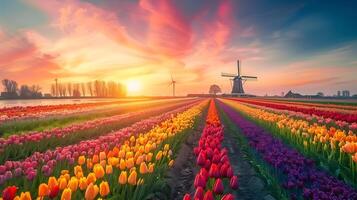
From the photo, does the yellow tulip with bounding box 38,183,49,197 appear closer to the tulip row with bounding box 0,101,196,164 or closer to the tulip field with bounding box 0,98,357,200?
the tulip field with bounding box 0,98,357,200

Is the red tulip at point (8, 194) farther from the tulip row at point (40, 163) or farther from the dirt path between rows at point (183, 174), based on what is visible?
the dirt path between rows at point (183, 174)

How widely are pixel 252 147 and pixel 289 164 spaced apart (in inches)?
132

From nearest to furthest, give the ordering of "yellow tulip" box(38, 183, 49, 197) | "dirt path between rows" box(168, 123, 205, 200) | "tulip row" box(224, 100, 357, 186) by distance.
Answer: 1. "yellow tulip" box(38, 183, 49, 197)
2. "tulip row" box(224, 100, 357, 186)
3. "dirt path between rows" box(168, 123, 205, 200)

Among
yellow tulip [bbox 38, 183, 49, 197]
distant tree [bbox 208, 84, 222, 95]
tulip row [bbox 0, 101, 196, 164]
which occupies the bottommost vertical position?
tulip row [bbox 0, 101, 196, 164]

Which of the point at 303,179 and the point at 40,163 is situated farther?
the point at 40,163

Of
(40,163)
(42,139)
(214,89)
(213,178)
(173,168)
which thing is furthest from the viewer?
(214,89)

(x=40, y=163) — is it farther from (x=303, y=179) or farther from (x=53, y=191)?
(x=303, y=179)

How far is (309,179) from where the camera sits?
597 cm

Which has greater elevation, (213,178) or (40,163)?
(40,163)

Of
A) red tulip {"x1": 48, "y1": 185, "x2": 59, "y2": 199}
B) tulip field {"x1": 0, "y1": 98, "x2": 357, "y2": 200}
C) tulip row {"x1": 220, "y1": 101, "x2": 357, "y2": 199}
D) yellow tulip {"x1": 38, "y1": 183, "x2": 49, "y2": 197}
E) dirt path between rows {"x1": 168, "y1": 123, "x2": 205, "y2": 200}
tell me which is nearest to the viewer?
yellow tulip {"x1": 38, "y1": 183, "x2": 49, "y2": 197}

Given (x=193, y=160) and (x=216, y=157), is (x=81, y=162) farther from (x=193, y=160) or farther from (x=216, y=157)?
(x=193, y=160)

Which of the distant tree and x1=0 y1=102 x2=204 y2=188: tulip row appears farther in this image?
the distant tree

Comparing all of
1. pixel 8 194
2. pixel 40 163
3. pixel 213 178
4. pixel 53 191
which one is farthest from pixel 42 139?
pixel 8 194

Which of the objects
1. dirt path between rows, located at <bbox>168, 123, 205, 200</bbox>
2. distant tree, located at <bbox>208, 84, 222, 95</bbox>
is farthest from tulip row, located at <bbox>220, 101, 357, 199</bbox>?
distant tree, located at <bbox>208, 84, 222, 95</bbox>
